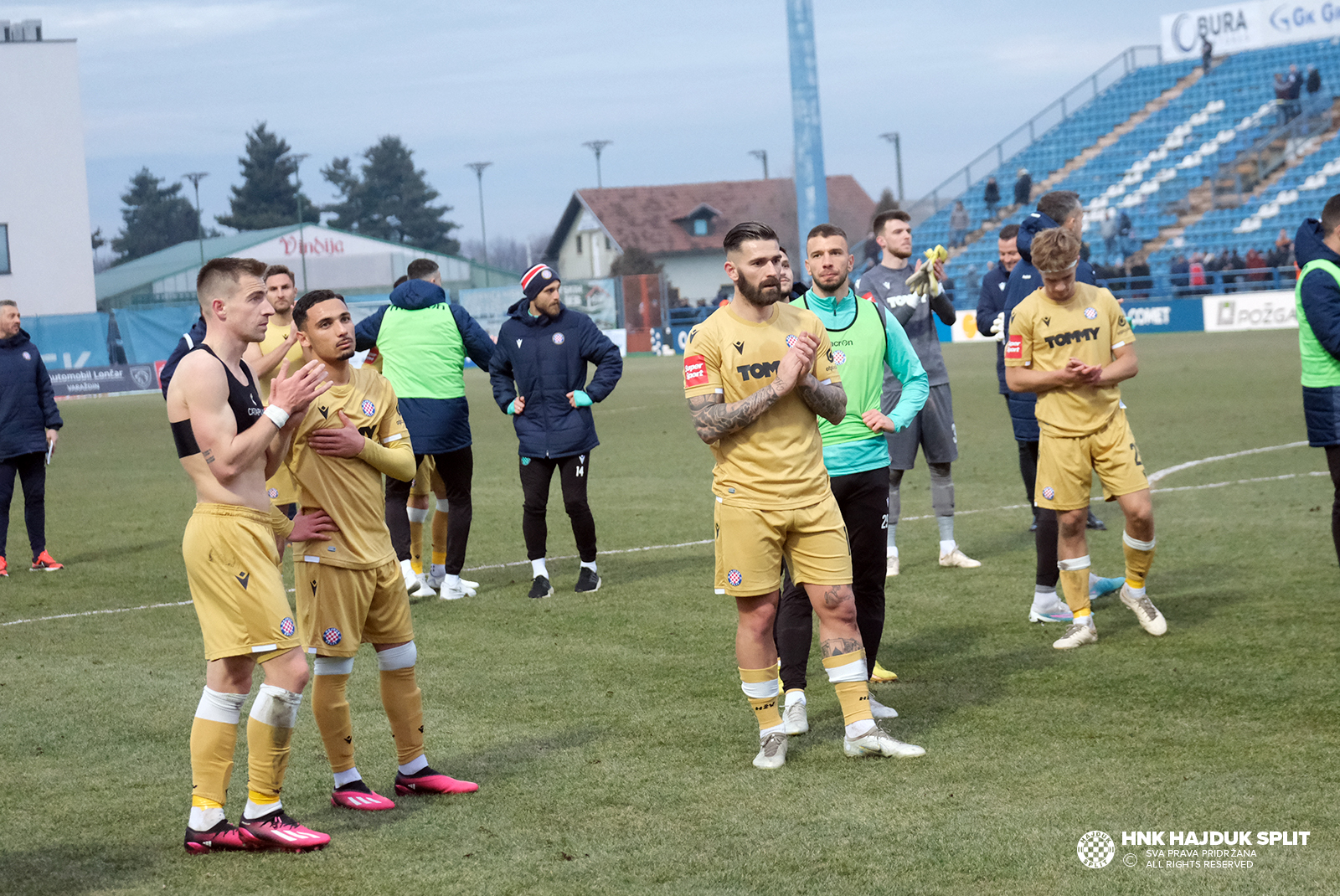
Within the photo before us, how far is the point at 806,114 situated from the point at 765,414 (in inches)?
1080

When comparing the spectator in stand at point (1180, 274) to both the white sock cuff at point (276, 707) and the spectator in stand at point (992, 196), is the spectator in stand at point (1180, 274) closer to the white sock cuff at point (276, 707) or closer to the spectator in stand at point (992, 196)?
the spectator in stand at point (992, 196)

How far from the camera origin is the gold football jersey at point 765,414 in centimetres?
530

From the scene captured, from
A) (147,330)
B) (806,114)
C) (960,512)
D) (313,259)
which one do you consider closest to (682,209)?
(313,259)

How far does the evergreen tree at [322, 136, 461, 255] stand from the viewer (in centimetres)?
10600

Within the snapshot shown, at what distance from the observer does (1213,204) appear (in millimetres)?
46844

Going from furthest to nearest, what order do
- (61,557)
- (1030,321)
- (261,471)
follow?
1. (61,557)
2. (1030,321)
3. (261,471)

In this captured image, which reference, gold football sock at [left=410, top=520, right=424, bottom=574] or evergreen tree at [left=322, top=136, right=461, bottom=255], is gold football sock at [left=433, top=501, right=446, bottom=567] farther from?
evergreen tree at [left=322, top=136, right=461, bottom=255]

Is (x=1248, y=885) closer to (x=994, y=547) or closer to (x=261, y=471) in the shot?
(x=261, y=471)

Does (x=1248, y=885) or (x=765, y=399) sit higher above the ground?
(x=765, y=399)

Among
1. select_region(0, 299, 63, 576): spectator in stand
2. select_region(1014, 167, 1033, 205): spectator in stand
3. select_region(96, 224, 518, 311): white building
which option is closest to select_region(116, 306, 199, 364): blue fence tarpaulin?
select_region(96, 224, 518, 311): white building

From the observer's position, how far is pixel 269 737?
4664mm

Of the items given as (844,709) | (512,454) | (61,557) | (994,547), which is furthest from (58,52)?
(844,709)

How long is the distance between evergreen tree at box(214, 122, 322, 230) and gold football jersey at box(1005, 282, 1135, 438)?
327 ft

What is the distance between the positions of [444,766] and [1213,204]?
4664 centimetres
